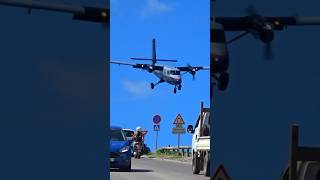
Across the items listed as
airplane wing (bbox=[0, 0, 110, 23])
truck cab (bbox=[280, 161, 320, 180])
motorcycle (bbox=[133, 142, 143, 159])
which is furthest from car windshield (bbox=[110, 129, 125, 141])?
truck cab (bbox=[280, 161, 320, 180])

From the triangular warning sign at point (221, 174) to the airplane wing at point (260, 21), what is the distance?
1.17 m

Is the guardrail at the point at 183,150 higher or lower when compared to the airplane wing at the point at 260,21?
lower

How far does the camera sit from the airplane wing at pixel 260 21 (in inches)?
203

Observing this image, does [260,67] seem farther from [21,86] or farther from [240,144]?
[21,86]

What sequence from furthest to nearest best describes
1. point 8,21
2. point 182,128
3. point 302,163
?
point 182,128 → point 8,21 → point 302,163

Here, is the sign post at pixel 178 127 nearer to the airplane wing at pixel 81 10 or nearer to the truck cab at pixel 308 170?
the airplane wing at pixel 81 10

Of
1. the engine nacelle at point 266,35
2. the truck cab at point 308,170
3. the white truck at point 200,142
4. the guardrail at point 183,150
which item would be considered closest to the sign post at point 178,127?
the guardrail at point 183,150

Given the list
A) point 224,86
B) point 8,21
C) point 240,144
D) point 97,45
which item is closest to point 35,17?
point 8,21

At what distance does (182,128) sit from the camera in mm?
28266

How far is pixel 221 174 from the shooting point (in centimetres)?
516

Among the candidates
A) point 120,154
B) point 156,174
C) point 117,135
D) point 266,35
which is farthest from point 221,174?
point 117,135

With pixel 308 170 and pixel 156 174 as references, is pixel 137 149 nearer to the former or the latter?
pixel 156 174

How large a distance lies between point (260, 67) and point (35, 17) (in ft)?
6.36

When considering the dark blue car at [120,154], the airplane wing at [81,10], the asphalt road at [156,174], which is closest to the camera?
the airplane wing at [81,10]
